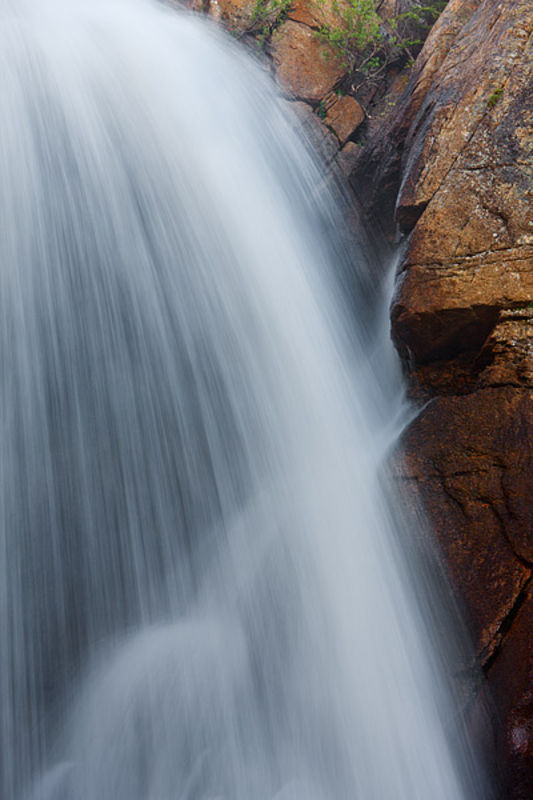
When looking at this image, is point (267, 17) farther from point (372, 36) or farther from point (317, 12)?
point (372, 36)

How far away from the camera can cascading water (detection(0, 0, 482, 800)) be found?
11.0 ft

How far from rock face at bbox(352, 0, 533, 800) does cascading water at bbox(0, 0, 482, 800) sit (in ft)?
1.52

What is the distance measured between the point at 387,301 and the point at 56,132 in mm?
4348

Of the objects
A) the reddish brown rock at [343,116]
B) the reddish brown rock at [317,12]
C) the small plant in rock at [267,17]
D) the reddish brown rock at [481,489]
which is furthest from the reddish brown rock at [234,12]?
the reddish brown rock at [481,489]

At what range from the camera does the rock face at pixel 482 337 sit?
306 centimetres

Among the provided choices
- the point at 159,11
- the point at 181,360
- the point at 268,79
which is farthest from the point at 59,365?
the point at 159,11

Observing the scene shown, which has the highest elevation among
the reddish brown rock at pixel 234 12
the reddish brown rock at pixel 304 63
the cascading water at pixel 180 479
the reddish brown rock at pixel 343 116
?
the reddish brown rock at pixel 234 12

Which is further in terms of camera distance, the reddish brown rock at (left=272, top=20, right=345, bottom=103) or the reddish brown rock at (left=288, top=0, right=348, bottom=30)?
the reddish brown rock at (left=288, top=0, right=348, bottom=30)

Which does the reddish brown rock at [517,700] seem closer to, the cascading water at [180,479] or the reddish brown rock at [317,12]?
the cascading water at [180,479]

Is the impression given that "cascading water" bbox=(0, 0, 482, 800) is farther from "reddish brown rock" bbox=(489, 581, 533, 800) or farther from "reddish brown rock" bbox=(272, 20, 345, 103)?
"reddish brown rock" bbox=(272, 20, 345, 103)

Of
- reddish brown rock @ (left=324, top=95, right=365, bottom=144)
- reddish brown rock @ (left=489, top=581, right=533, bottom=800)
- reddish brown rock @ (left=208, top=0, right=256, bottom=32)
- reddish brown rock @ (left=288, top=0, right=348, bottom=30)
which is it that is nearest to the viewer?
reddish brown rock @ (left=489, top=581, right=533, bottom=800)

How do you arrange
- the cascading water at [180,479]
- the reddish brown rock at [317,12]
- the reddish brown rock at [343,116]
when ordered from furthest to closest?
the reddish brown rock at [317,12]
the reddish brown rock at [343,116]
the cascading water at [180,479]

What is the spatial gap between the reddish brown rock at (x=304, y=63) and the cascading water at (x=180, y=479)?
235cm

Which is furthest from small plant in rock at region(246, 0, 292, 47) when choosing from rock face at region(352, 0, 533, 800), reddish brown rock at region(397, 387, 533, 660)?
reddish brown rock at region(397, 387, 533, 660)
